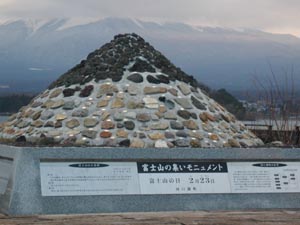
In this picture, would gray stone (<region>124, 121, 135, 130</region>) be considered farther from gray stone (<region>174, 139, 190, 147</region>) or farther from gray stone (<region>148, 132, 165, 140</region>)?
gray stone (<region>174, 139, 190, 147</region>)

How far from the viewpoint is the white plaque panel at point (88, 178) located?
27.1 ft

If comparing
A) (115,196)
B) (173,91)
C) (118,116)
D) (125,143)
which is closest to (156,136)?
(125,143)

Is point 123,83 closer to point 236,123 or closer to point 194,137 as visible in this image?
point 194,137

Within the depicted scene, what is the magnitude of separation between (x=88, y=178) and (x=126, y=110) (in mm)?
1924

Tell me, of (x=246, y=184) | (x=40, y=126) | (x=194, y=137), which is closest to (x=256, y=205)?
(x=246, y=184)

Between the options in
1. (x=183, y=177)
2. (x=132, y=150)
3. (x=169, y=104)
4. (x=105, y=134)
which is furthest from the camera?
(x=169, y=104)

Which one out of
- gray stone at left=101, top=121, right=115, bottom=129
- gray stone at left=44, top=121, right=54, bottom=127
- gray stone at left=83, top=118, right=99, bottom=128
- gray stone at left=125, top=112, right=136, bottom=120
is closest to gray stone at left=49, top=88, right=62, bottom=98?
gray stone at left=44, top=121, right=54, bottom=127

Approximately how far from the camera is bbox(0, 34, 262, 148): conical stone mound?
9.81 metres

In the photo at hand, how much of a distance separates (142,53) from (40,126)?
216cm

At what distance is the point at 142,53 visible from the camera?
37.3 feet

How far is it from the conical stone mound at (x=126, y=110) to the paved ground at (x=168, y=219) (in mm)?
1465

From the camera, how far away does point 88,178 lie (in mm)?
8375

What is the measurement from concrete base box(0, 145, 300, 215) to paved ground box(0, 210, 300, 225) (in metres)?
0.16

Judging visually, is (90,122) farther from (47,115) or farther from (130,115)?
(47,115)
